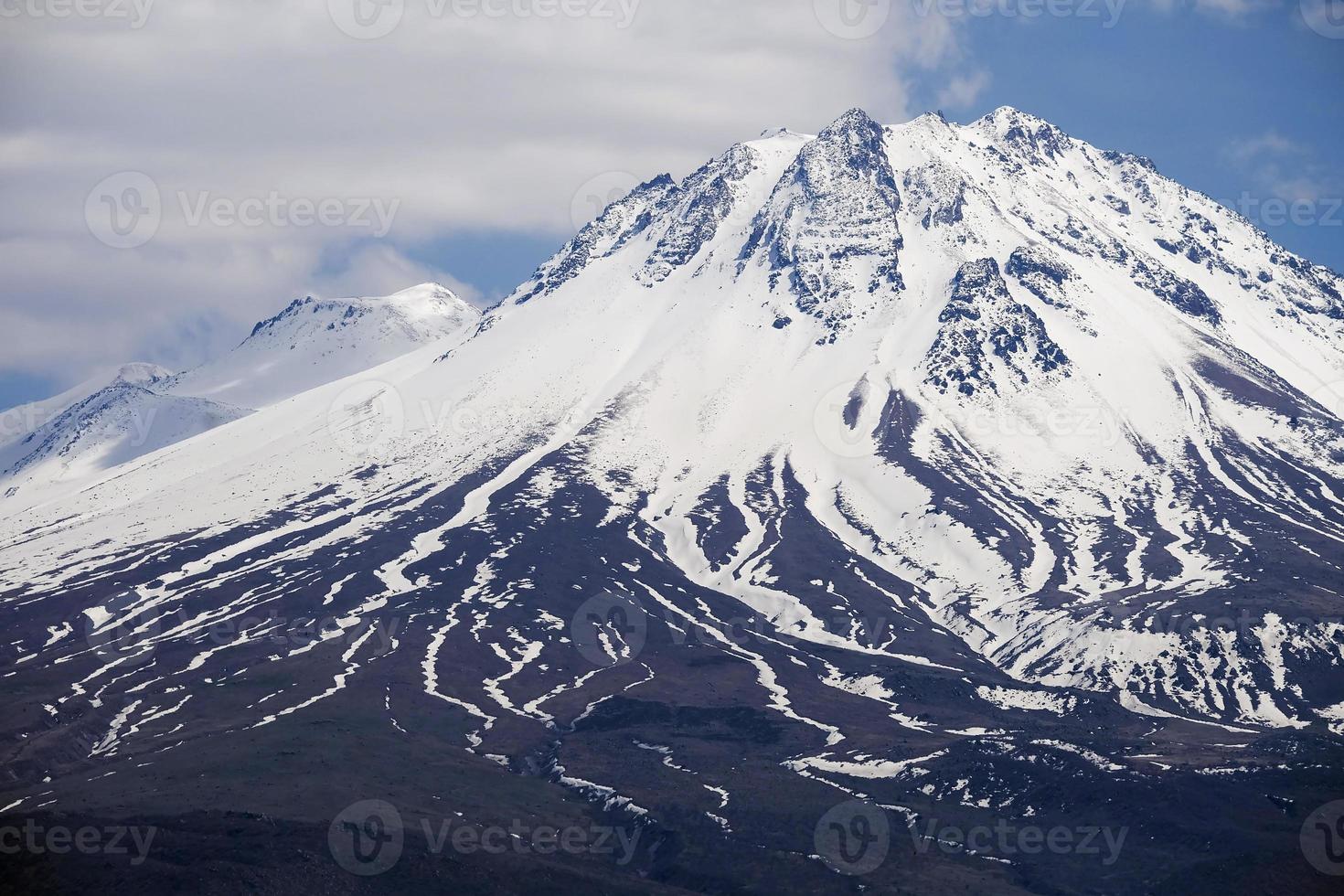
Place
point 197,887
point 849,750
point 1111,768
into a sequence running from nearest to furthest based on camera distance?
1. point 197,887
2. point 1111,768
3. point 849,750

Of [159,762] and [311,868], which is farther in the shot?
[159,762]

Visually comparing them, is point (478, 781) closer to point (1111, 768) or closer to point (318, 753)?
point (318, 753)

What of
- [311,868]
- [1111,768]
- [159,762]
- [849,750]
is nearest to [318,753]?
[159,762]

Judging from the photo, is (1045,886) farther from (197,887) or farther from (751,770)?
(197,887)

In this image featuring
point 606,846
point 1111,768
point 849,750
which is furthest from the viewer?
point 849,750

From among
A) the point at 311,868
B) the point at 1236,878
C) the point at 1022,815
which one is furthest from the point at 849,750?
the point at 311,868

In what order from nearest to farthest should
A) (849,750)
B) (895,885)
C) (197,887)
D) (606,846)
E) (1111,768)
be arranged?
1. (197,887)
2. (895,885)
3. (606,846)
4. (1111,768)
5. (849,750)

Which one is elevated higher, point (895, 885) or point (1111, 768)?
point (1111, 768)

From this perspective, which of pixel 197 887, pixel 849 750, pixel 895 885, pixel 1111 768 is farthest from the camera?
pixel 849 750

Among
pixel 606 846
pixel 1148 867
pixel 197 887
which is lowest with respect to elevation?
pixel 197 887
